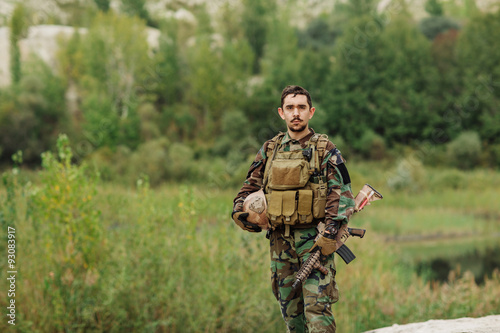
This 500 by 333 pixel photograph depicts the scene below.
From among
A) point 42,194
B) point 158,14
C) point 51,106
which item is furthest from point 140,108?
point 42,194

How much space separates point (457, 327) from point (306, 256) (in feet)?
5.08

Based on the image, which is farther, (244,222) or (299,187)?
(244,222)

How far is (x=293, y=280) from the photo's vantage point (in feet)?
12.4

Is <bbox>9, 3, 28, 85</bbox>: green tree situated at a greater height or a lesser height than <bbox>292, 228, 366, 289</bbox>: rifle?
greater

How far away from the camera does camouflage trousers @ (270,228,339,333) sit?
3.58 m

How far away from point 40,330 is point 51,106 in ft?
99.9

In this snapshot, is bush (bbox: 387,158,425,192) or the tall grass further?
bush (bbox: 387,158,425,192)

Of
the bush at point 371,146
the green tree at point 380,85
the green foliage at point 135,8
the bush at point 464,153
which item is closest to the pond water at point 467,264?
the bush at point 464,153

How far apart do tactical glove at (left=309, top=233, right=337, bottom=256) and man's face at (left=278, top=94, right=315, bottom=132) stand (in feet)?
2.77

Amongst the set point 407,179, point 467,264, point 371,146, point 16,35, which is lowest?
point 467,264

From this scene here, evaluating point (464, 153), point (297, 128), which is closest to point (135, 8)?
point (464, 153)

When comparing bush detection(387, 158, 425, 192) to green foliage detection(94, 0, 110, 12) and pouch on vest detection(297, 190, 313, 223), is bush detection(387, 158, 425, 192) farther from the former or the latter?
green foliage detection(94, 0, 110, 12)

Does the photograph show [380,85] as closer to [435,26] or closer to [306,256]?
[435,26]

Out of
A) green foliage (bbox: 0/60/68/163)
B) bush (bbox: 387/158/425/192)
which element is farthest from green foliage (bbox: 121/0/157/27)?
bush (bbox: 387/158/425/192)
